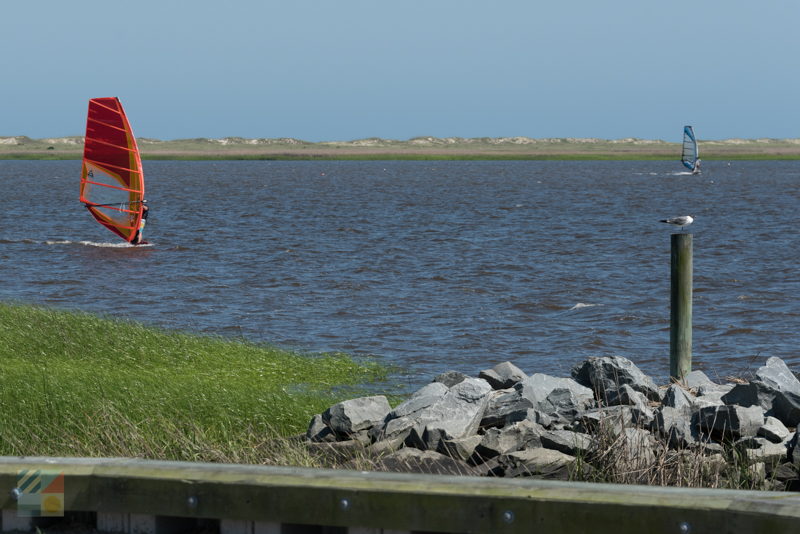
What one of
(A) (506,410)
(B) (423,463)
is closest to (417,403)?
(A) (506,410)

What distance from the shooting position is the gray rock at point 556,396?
10367 mm

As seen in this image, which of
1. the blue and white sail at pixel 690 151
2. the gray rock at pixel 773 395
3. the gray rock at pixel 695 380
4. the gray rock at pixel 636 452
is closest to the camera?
the gray rock at pixel 636 452

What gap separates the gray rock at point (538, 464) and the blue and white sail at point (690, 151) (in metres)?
97.5

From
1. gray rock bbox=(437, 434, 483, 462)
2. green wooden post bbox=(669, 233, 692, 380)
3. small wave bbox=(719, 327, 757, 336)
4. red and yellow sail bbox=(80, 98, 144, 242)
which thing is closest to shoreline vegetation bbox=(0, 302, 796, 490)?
gray rock bbox=(437, 434, 483, 462)

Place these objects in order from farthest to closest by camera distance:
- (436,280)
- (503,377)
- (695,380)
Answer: (436,280) → (695,380) → (503,377)

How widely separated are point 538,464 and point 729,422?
1840 millimetres

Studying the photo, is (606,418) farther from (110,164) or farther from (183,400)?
(110,164)

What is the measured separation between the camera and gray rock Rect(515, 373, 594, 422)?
408 inches

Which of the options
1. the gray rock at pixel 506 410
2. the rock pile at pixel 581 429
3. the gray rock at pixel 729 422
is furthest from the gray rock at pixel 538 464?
the gray rock at pixel 729 422

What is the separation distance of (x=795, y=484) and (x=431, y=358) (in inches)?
388

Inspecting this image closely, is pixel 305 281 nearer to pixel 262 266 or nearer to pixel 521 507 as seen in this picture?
pixel 262 266

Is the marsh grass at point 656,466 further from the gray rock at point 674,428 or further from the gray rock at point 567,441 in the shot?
the gray rock at point 674,428

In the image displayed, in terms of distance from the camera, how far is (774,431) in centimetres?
932

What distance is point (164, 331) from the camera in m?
19.3
